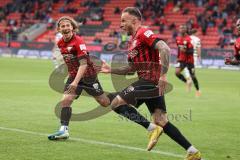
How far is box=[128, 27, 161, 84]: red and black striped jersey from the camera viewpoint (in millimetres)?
8336

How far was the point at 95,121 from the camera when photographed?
13297mm

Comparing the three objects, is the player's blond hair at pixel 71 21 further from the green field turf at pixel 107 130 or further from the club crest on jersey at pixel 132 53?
the club crest on jersey at pixel 132 53

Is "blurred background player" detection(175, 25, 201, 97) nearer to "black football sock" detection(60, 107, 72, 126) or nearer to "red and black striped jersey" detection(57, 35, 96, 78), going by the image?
"red and black striped jersey" detection(57, 35, 96, 78)

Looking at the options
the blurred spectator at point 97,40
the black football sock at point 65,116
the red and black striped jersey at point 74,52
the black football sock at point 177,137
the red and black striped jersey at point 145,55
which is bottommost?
the blurred spectator at point 97,40

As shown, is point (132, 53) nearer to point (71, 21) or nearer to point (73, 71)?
point (71, 21)

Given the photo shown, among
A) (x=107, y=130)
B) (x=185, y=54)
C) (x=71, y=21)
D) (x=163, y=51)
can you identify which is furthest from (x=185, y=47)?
(x=163, y=51)

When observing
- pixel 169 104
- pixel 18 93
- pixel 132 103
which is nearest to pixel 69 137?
pixel 132 103

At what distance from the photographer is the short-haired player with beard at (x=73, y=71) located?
10.4 metres

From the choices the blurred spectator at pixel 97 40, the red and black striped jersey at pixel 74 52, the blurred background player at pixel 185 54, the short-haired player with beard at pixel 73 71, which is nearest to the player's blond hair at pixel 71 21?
the short-haired player with beard at pixel 73 71

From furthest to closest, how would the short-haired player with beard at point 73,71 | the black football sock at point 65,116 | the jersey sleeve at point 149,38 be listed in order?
the black football sock at point 65,116 → the short-haired player with beard at point 73,71 → the jersey sleeve at point 149,38

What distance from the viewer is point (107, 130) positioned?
11.8 meters

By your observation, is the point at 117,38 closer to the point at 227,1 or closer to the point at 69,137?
the point at 227,1

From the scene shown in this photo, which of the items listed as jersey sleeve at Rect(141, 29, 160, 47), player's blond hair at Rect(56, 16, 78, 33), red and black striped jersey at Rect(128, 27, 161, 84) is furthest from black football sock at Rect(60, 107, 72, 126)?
jersey sleeve at Rect(141, 29, 160, 47)

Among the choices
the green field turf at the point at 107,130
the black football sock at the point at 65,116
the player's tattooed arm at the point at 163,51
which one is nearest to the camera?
the player's tattooed arm at the point at 163,51
